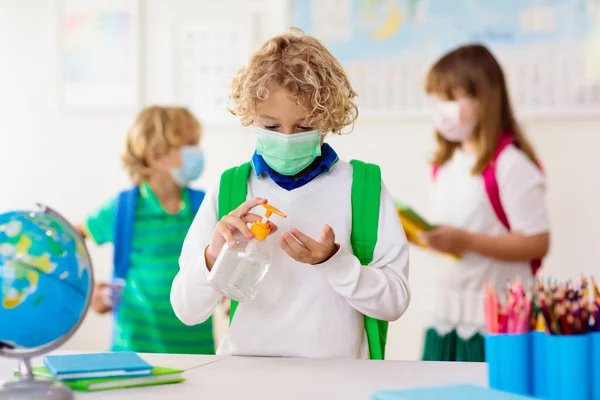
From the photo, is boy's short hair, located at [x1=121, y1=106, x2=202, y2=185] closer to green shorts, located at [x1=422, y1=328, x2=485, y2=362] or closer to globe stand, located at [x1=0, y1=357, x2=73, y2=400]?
green shorts, located at [x1=422, y1=328, x2=485, y2=362]

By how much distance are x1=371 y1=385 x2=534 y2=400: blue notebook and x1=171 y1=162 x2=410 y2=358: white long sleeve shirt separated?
1.14 ft

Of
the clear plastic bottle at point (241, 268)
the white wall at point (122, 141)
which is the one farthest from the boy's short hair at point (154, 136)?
the clear plastic bottle at point (241, 268)

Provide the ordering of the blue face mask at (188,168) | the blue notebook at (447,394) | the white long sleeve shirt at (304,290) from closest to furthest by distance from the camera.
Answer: the blue notebook at (447,394), the white long sleeve shirt at (304,290), the blue face mask at (188,168)

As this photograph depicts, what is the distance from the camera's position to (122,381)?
43.9 inches

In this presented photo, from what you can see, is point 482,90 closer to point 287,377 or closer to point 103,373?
point 287,377

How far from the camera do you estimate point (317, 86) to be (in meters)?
1.37

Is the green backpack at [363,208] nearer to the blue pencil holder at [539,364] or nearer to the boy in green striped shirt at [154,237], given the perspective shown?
the blue pencil holder at [539,364]

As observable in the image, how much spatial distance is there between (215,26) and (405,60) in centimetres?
77

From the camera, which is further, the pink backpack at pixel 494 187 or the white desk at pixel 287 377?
the pink backpack at pixel 494 187

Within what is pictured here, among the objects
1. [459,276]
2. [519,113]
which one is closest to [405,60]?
[519,113]

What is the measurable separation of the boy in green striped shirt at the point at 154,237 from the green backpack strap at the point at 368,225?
100 cm

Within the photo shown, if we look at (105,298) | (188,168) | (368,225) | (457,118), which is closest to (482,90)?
(457,118)

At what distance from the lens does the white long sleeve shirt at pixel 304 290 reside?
137cm

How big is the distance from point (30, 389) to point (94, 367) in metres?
0.14
